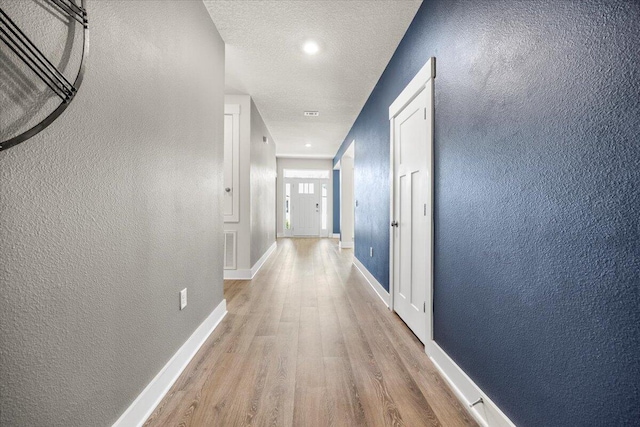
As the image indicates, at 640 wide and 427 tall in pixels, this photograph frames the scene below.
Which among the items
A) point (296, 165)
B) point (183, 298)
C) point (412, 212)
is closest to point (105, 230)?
point (183, 298)

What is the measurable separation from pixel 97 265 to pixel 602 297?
5.08 feet

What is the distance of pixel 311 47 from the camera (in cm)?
262

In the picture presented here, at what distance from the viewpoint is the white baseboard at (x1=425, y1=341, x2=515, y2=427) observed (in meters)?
1.23

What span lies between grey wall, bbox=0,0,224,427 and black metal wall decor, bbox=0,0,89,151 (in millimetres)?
53

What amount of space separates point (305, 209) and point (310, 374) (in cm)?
780

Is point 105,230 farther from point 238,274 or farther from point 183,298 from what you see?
point 238,274

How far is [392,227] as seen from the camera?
2.81m

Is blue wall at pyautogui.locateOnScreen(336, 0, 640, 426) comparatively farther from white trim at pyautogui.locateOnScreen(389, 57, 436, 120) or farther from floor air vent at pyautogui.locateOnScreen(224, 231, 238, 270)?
floor air vent at pyautogui.locateOnScreen(224, 231, 238, 270)

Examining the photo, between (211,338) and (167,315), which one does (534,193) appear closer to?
(167,315)

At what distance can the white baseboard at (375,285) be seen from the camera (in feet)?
9.73

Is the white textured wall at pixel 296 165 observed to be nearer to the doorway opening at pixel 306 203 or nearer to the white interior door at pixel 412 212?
the doorway opening at pixel 306 203

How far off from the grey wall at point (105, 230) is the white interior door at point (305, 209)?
7409mm

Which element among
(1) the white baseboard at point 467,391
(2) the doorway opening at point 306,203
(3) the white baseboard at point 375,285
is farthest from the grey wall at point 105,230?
(2) the doorway opening at point 306,203

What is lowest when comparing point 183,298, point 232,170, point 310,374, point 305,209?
point 310,374
